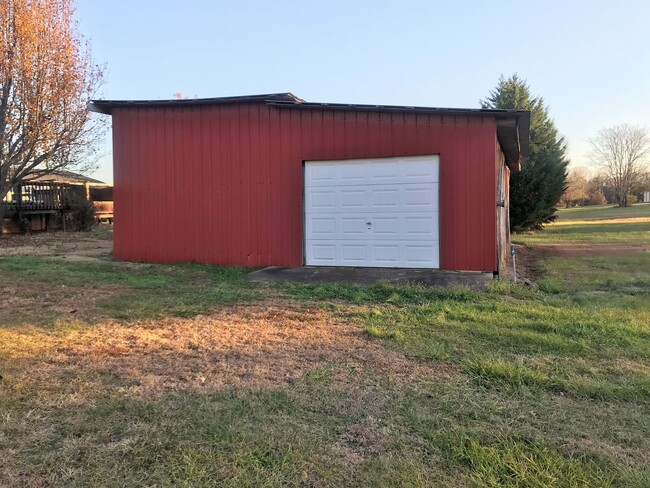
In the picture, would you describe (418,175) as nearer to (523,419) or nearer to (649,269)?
(649,269)

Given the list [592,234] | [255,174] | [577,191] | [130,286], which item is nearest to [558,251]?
[592,234]

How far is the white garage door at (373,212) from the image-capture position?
9.77m

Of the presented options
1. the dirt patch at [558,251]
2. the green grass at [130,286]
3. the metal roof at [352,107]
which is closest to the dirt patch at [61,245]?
the green grass at [130,286]

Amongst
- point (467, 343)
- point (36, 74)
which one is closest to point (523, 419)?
point (467, 343)

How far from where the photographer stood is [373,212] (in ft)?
33.2

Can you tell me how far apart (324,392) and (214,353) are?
A: 1.35 m

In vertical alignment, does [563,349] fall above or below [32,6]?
below

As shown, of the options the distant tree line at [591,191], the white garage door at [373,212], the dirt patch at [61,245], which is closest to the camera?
the white garage door at [373,212]

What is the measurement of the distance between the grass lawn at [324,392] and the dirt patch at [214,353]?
0.02 m

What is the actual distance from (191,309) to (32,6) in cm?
1575

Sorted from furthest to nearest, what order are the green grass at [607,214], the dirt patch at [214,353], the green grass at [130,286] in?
the green grass at [607,214], the green grass at [130,286], the dirt patch at [214,353]

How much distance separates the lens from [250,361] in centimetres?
429

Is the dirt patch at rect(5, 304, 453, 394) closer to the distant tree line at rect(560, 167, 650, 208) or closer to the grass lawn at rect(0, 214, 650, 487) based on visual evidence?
the grass lawn at rect(0, 214, 650, 487)

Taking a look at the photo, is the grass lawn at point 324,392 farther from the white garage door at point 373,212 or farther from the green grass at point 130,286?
the white garage door at point 373,212
